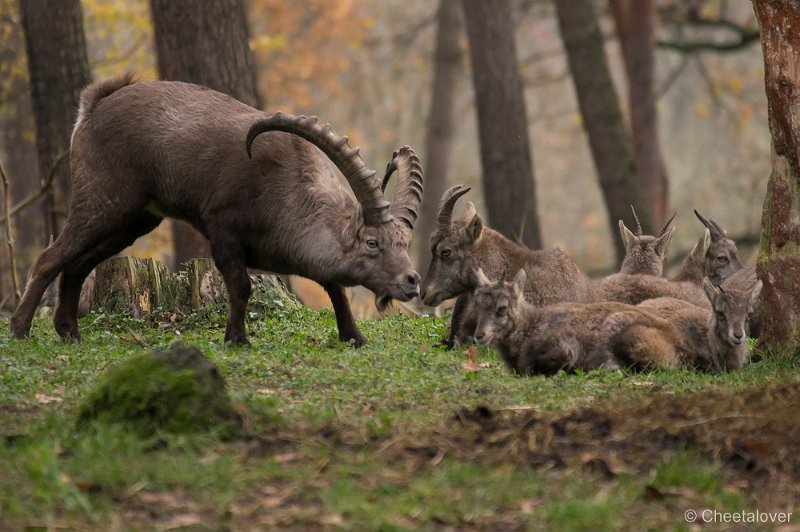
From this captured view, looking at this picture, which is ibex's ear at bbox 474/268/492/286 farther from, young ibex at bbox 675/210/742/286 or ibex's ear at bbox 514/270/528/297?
young ibex at bbox 675/210/742/286

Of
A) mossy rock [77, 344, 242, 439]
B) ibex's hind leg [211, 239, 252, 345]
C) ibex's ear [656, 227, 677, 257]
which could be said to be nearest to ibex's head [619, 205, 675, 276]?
ibex's ear [656, 227, 677, 257]

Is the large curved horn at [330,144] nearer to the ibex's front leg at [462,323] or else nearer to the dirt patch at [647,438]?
the ibex's front leg at [462,323]

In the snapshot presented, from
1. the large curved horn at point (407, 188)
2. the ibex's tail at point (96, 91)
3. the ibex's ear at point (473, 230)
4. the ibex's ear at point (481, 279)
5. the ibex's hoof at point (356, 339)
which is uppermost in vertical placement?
the ibex's tail at point (96, 91)

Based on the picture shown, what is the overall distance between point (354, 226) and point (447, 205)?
54.7 inches

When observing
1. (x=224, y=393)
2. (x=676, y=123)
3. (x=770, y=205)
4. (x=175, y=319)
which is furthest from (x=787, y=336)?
(x=676, y=123)

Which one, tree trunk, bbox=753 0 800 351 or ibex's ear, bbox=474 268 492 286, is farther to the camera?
ibex's ear, bbox=474 268 492 286

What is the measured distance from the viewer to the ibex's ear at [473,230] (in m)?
12.1

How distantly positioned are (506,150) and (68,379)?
12.9m

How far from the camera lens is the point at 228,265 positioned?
11062 mm

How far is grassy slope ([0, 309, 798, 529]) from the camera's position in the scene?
5.71 m

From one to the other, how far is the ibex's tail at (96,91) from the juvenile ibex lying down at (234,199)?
0.22ft

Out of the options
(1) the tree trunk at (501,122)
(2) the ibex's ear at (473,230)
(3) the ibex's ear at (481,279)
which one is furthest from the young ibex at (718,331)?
(1) the tree trunk at (501,122)

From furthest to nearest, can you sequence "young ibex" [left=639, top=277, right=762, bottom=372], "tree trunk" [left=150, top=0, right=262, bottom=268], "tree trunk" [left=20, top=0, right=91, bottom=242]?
"tree trunk" [left=20, top=0, right=91, bottom=242] → "tree trunk" [left=150, top=0, right=262, bottom=268] → "young ibex" [left=639, top=277, right=762, bottom=372]

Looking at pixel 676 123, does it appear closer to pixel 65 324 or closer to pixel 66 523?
pixel 65 324
